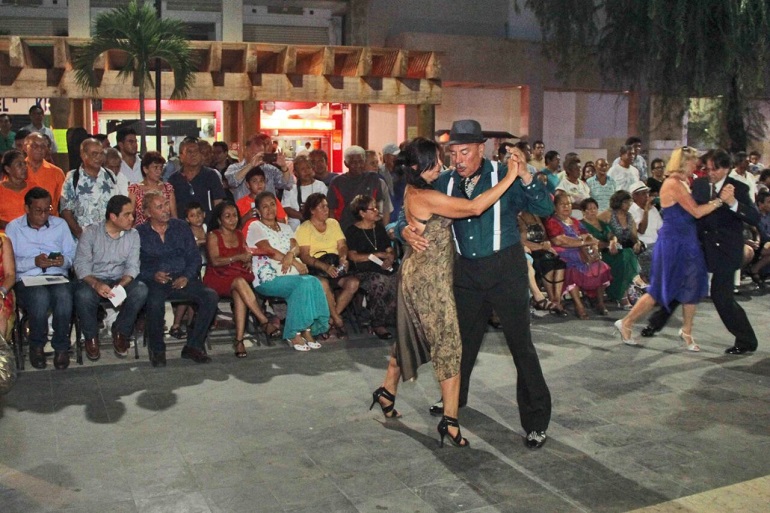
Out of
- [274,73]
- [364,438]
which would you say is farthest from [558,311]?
[274,73]

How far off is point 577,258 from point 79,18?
1443 cm

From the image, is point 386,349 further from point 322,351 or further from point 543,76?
point 543,76

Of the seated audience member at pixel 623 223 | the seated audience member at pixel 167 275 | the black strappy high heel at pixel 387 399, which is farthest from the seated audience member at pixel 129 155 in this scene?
the seated audience member at pixel 623 223

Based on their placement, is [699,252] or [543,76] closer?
[699,252]

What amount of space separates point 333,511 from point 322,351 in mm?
3623

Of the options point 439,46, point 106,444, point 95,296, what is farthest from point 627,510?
point 439,46

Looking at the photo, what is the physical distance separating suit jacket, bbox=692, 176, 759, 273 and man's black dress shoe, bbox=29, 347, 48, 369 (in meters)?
5.82

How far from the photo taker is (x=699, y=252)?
8.21m

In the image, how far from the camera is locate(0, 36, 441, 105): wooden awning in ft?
41.3

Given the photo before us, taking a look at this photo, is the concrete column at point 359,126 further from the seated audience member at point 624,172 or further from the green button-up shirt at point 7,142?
the green button-up shirt at point 7,142

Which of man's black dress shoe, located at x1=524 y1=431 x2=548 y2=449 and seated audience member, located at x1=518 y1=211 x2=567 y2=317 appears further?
seated audience member, located at x1=518 y1=211 x2=567 y2=317

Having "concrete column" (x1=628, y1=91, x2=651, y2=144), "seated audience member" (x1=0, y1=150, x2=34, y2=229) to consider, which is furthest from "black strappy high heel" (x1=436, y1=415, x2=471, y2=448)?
A: "concrete column" (x1=628, y1=91, x2=651, y2=144)

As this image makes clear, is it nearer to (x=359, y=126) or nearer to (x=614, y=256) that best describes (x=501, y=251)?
(x=614, y=256)

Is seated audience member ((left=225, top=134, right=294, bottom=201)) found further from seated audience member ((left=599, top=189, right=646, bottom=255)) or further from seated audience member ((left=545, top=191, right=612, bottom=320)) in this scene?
seated audience member ((left=599, top=189, right=646, bottom=255))
